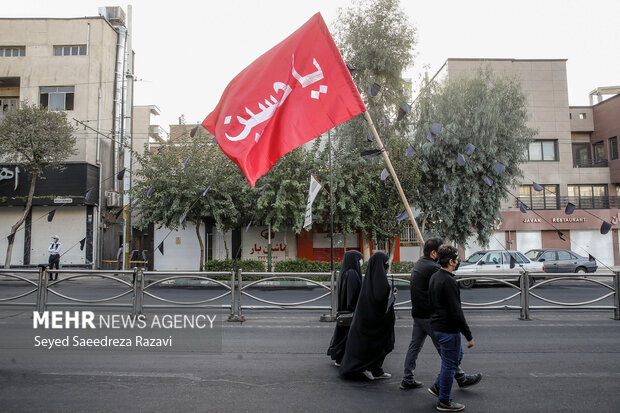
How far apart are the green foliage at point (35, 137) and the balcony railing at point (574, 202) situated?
29073 mm

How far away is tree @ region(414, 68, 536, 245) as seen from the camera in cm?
2120

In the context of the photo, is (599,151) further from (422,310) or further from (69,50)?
(69,50)

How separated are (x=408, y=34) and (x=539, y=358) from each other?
19532 millimetres

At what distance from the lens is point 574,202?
3269 centimetres

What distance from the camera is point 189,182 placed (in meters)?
22.6

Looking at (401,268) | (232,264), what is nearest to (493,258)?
(401,268)

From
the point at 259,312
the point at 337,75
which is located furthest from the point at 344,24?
the point at 337,75

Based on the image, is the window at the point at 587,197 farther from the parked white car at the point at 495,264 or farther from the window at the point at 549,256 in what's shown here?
the parked white car at the point at 495,264

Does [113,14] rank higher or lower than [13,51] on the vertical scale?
higher

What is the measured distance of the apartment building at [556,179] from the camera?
103 ft

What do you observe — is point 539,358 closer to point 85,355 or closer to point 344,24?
point 85,355

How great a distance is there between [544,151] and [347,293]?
3186 centimetres

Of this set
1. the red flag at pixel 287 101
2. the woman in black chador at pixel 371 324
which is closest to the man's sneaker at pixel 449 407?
the woman in black chador at pixel 371 324

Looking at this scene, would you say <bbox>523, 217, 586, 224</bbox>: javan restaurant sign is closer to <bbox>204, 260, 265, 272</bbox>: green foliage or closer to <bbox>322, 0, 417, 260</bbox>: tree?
<bbox>322, 0, 417, 260</bbox>: tree
